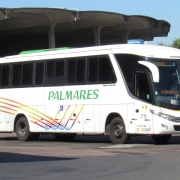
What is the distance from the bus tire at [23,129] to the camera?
78.0 feet

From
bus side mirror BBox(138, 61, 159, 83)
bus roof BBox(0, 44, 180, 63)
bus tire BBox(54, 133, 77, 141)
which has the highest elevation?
bus roof BBox(0, 44, 180, 63)

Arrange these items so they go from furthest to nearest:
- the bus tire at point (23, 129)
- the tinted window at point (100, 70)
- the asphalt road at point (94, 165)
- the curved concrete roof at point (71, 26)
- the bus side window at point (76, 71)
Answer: the curved concrete roof at point (71, 26)
the bus tire at point (23, 129)
the bus side window at point (76, 71)
the tinted window at point (100, 70)
the asphalt road at point (94, 165)

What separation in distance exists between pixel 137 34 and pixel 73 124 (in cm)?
3384

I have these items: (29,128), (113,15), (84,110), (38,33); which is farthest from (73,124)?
(38,33)

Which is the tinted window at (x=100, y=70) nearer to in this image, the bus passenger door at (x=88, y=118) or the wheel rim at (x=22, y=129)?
the bus passenger door at (x=88, y=118)

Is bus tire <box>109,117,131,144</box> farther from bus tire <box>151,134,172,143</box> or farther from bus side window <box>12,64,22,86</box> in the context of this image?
bus side window <box>12,64,22,86</box>

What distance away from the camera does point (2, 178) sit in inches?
440

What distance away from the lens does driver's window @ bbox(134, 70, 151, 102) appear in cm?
1939

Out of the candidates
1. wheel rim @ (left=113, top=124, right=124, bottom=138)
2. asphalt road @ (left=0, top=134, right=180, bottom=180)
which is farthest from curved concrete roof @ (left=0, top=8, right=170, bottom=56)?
asphalt road @ (left=0, top=134, right=180, bottom=180)

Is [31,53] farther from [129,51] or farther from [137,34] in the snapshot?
[137,34]

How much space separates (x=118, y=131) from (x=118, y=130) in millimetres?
38

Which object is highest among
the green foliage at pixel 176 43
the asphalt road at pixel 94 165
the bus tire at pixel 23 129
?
the green foliage at pixel 176 43

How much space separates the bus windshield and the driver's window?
0.35 m

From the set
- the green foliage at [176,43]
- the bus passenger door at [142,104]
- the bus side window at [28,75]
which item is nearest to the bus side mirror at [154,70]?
the bus passenger door at [142,104]
